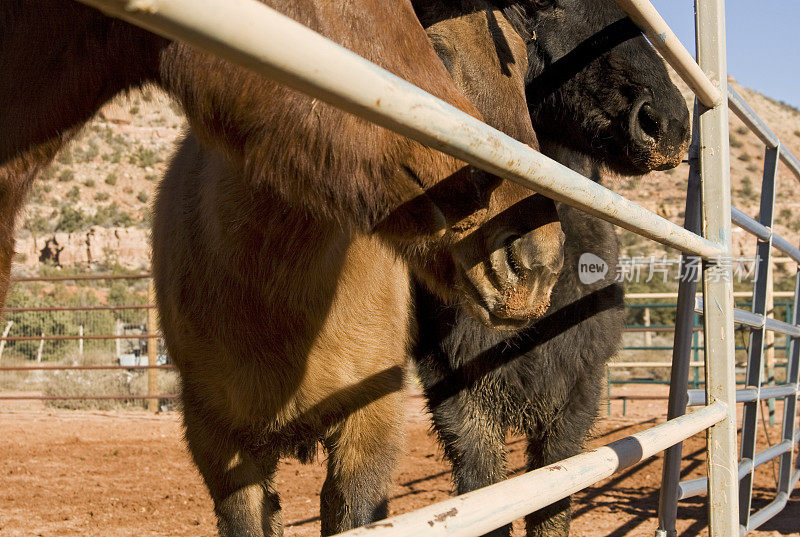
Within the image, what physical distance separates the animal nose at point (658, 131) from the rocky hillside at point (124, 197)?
87.6 feet

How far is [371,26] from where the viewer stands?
57.3 inches

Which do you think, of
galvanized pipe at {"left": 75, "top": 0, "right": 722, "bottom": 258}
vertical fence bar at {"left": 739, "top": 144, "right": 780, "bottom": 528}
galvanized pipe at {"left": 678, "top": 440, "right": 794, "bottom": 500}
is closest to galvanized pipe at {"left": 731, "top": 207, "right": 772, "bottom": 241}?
vertical fence bar at {"left": 739, "top": 144, "right": 780, "bottom": 528}

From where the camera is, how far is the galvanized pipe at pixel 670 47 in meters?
1.64

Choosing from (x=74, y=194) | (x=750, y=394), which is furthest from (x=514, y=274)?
(x=74, y=194)

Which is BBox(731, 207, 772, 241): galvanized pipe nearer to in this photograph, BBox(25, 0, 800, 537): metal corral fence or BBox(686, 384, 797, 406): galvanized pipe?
BBox(25, 0, 800, 537): metal corral fence

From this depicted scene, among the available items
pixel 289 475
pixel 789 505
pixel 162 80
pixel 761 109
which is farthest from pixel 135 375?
pixel 761 109

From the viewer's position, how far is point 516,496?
3.60 ft

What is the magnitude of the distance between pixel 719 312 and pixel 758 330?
Answer: 1.95 meters

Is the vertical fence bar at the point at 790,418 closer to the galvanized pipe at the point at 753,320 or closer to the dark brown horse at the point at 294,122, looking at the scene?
the galvanized pipe at the point at 753,320

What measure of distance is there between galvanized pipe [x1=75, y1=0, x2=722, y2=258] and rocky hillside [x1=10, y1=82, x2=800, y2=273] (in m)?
29.0

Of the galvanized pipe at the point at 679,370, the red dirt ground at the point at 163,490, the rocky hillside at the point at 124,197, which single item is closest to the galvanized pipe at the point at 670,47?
the galvanized pipe at the point at 679,370

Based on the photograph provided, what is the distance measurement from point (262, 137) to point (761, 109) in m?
52.9

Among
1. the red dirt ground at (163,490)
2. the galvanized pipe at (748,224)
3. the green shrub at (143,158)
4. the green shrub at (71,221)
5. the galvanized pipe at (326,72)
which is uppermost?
the green shrub at (143,158)

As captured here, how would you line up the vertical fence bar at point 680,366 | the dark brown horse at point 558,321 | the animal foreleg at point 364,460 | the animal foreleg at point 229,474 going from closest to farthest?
the vertical fence bar at point 680,366 < the animal foreleg at point 364,460 < the animal foreleg at point 229,474 < the dark brown horse at point 558,321
